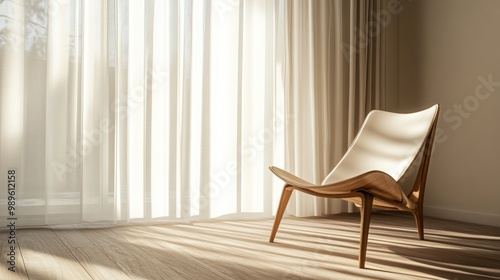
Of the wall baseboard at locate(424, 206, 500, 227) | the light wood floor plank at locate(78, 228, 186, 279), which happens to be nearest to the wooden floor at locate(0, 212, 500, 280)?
the light wood floor plank at locate(78, 228, 186, 279)

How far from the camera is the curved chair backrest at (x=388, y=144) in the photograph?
111 inches

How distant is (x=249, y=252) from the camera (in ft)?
8.45

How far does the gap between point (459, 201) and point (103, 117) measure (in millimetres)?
2647

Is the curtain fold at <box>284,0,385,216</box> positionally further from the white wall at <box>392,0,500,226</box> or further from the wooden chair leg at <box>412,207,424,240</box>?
the wooden chair leg at <box>412,207,424,240</box>

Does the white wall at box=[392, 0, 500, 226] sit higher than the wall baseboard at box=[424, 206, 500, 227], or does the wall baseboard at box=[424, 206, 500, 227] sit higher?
the white wall at box=[392, 0, 500, 226]

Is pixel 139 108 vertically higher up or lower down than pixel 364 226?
higher up

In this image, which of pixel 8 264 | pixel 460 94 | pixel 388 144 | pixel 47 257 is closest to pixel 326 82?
pixel 460 94

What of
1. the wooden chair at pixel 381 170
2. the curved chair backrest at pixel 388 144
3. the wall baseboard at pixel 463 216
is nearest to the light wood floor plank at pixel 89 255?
the wooden chair at pixel 381 170

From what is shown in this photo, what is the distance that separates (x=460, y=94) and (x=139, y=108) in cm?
235

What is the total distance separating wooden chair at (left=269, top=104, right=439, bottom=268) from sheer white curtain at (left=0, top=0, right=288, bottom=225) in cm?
88

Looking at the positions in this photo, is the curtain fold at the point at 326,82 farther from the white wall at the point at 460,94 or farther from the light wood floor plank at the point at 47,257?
the light wood floor plank at the point at 47,257

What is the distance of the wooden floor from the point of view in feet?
7.04

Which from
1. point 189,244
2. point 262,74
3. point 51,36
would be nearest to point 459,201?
point 262,74

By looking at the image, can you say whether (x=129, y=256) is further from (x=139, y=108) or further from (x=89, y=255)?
(x=139, y=108)
